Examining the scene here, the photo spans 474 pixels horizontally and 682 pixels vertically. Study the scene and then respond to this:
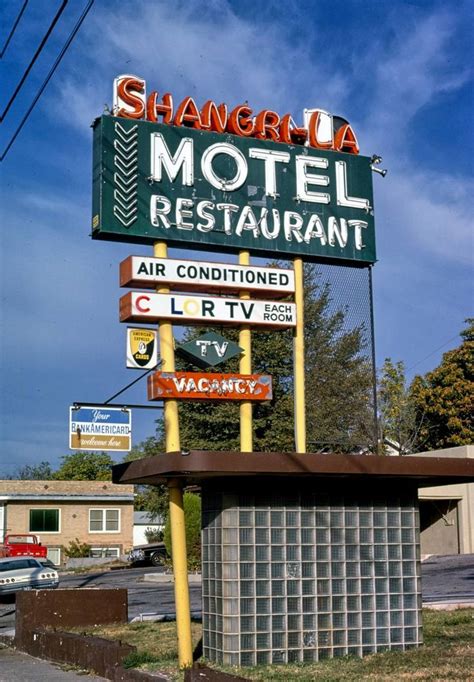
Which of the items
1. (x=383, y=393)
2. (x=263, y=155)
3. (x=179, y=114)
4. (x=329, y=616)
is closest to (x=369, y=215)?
(x=263, y=155)

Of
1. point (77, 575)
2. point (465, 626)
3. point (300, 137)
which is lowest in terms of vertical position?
point (77, 575)

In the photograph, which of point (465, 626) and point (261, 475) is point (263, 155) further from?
point (465, 626)

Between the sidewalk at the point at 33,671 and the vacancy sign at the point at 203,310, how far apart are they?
5.19 metres

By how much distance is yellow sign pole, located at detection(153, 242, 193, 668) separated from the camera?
1288 centimetres

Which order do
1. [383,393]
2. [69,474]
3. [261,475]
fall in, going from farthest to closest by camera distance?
1. [69,474]
2. [383,393]
3. [261,475]

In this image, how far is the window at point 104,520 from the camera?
53781 mm

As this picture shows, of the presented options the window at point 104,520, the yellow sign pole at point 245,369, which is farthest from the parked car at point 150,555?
the yellow sign pole at point 245,369

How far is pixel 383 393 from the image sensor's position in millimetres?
54750

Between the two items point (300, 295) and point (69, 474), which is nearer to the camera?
point (300, 295)

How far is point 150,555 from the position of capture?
150 ft

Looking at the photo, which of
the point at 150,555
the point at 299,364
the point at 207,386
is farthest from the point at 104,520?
the point at 207,386

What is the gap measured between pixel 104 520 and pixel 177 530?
4220cm

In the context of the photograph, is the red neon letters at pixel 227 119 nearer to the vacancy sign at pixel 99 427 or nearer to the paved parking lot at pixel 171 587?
the vacancy sign at pixel 99 427

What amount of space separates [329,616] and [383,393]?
41.9 metres
